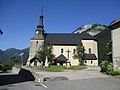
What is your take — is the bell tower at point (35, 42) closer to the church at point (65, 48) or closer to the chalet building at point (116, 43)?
the church at point (65, 48)

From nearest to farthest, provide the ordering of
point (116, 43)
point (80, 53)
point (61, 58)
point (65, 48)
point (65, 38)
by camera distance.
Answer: point (116, 43) → point (80, 53) → point (61, 58) → point (65, 48) → point (65, 38)

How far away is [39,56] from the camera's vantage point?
56719 mm

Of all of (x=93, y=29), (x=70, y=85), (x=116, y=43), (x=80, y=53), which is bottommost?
(x=70, y=85)

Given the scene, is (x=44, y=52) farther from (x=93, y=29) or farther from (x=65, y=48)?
(x=93, y=29)

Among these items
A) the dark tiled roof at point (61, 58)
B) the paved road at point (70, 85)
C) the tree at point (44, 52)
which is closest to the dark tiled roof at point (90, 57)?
the dark tiled roof at point (61, 58)

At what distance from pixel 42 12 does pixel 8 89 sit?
59653 mm

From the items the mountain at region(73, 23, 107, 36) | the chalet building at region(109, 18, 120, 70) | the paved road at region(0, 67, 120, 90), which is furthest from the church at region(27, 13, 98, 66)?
the mountain at region(73, 23, 107, 36)

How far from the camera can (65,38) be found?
67250mm

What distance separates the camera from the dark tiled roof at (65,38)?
2532 inches

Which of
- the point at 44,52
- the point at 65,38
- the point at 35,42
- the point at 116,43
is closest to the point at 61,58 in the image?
the point at 44,52

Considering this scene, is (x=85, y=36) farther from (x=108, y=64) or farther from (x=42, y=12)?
(x=108, y=64)

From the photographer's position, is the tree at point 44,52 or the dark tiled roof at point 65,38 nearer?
the tree at point 44,52

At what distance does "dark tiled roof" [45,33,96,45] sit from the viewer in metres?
64.3

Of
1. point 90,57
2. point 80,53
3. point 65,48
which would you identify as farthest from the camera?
point 65,48
